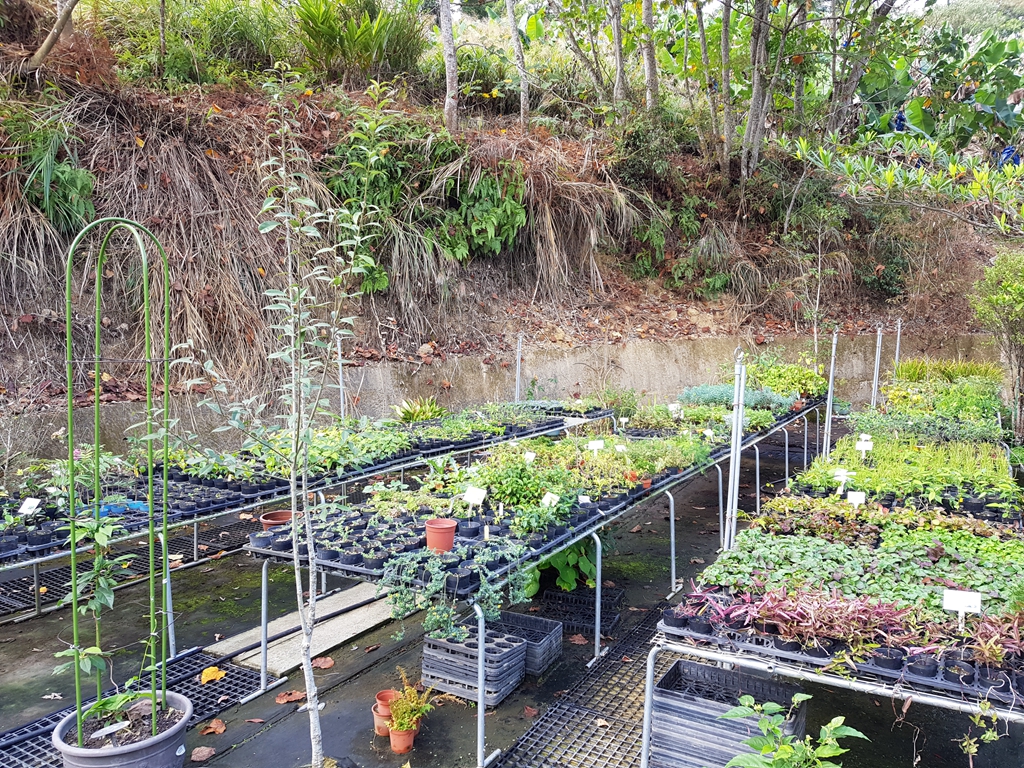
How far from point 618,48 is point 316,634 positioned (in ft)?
32.2

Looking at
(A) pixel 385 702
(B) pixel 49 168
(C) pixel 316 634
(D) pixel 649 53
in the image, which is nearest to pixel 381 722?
(A) pixel 385 702

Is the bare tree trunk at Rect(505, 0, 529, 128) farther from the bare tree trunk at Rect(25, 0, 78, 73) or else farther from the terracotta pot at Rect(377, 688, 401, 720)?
the terracotta pot at Rect(377, 688, 401, 720)

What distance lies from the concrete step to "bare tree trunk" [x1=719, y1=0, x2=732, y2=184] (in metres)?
8.39

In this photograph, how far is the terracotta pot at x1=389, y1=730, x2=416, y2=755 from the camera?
9.77 feet

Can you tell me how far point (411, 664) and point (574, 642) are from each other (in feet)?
3.11

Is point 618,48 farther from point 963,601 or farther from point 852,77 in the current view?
point 963,601

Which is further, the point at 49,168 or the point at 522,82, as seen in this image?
the point at 522,82

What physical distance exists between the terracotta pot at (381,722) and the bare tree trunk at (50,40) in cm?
626

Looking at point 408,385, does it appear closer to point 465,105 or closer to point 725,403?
point 725,403

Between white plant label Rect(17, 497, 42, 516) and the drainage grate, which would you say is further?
white plant label Rect(17, 497, 42, 516)

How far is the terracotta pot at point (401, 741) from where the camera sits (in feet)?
9.77

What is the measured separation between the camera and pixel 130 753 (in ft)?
7.99

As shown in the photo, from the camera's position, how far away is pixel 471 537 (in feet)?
12.3

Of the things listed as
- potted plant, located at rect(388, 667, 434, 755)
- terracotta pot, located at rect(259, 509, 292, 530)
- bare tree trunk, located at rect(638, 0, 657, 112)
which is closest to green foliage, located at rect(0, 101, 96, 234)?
terracotta pot, located at rect(259, 509, 292, 530)
